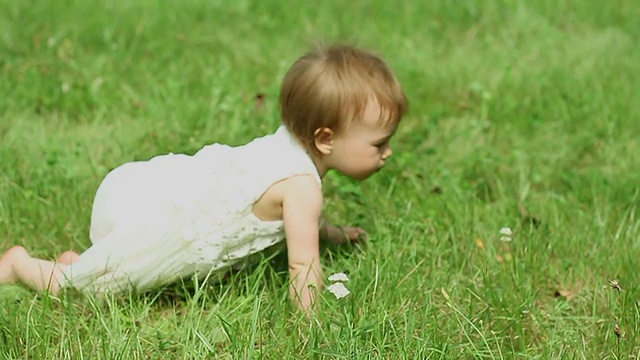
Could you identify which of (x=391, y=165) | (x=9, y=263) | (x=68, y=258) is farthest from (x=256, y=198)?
(x=391, y=165)

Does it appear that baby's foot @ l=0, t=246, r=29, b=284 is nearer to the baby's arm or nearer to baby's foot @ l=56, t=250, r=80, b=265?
baby's foot @ l=56, t=250, r=80, b=265

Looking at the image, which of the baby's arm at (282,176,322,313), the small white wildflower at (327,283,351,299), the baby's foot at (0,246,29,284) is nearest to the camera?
the small white wildflower at (327,283,351,299)

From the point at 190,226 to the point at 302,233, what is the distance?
1.21 feet

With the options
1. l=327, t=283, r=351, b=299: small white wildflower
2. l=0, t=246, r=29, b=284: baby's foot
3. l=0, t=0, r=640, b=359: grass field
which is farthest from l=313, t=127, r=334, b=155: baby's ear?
l=0, t=246, r=29, b=284: baby's foot

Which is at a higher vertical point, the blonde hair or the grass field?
the blonde hair

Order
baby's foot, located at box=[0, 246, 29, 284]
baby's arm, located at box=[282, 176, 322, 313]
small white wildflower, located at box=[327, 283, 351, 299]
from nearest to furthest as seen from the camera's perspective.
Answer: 1. small white wildflower, located at box=[327, 283, 351, 299]
2. baby's arm, located at box=[282, 176, 322, 313]
3. baby's foot, located at box=[0, 246, 29, 284]

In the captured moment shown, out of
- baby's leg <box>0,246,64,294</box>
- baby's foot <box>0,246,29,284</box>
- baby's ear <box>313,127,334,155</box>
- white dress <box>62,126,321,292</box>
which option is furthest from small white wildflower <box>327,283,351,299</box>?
baby's foot <box>0,246,29,284</box>

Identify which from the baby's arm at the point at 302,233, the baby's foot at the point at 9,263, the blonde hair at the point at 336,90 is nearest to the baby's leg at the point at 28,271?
the baby's foot at the point at 9,263

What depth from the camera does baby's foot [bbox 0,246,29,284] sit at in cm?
322

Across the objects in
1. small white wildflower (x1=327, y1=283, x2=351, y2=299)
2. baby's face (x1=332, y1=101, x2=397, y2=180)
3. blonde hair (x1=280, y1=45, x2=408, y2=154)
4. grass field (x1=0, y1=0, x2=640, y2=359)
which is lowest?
grass field (x1=0, y1=0, x2=640, y2=359)

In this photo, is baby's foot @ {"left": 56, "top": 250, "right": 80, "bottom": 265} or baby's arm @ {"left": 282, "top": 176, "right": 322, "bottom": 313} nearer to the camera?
baby's arm @ {"left": 282, "top": 176, "right": 322, "bottom": 313}

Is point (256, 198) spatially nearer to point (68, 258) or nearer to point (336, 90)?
point (336, 90)

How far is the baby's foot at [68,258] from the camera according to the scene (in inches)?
130

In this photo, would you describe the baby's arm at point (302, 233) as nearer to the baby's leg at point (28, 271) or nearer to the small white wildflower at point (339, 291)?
the small white wildflower at point (339, 291)
